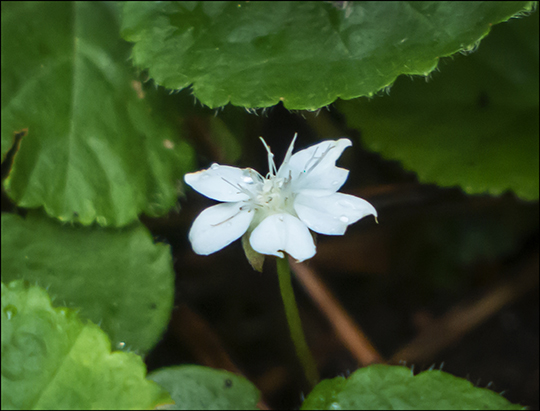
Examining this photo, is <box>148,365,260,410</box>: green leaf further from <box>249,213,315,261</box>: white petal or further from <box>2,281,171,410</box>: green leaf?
<box>249,213,315,261</box>: white petal

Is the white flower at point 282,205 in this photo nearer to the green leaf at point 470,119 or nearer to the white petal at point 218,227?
the white petal at point 218,227

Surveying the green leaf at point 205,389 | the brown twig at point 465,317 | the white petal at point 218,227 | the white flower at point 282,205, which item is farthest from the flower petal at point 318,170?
the brown twig at point 465,317

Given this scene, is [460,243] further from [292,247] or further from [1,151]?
[1,151]

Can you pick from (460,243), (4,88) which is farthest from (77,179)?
(460,243)

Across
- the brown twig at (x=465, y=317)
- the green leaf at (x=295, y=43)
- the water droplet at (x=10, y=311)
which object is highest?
the green leaf at (x=295, y=43)

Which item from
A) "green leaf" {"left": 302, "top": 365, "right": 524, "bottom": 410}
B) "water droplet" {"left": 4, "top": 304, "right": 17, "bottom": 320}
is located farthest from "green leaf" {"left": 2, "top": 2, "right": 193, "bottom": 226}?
"green leaf" {"left": 302, "top": 365, "right": 524, "bottom": 410}

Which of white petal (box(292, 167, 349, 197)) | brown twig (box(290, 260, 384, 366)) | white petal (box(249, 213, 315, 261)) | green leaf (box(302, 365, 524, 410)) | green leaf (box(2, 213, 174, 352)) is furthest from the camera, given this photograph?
brown twig (box(290, 260, 384, 366))

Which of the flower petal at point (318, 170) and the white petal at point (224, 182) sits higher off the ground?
the flower petal at point (318, 170)
